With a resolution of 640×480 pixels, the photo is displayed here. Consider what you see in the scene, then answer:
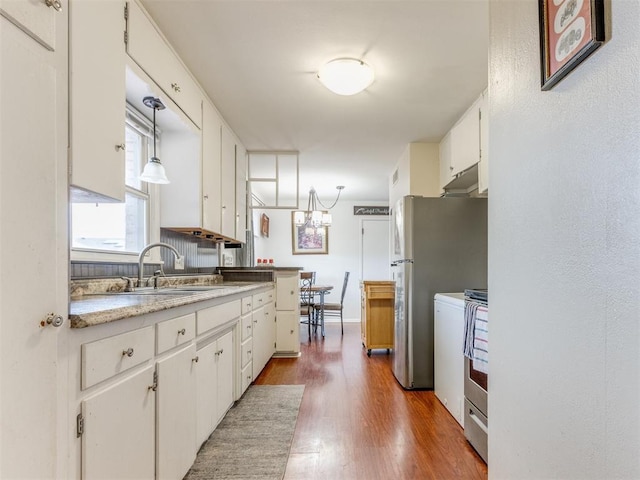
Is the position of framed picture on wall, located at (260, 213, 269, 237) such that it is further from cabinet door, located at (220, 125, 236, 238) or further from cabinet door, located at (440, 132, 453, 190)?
cabinet door, located at (440, 132, 453, 190)

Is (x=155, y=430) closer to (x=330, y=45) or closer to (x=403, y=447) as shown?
(x=403, y=447)

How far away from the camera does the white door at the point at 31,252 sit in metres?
0.76

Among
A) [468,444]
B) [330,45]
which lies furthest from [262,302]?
[330,45]

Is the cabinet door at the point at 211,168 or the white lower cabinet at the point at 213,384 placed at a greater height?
the cabinet door at the point at 211,168

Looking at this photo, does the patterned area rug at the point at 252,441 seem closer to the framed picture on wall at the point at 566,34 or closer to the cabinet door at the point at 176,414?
the cabinet door at the point at 176,414

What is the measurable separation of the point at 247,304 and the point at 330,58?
1.88 meters

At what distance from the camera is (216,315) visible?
207 centimetres

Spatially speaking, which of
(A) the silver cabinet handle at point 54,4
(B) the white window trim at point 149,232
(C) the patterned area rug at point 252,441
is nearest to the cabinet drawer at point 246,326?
(C) the patterned area rug at point 252,441

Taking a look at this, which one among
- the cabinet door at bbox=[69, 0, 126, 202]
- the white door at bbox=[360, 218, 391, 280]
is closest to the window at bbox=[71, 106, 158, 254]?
the cabinet door at bbox=[69, 0, 126, 202]

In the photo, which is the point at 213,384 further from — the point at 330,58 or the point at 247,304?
the point at 330,58

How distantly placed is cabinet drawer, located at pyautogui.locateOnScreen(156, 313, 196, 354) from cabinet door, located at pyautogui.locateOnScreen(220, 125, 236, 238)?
1647mm

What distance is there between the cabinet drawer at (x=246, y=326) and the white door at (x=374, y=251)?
4163mm

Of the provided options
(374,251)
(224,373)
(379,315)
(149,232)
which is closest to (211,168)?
(149,232)

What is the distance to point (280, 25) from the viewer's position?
6.30 ft
